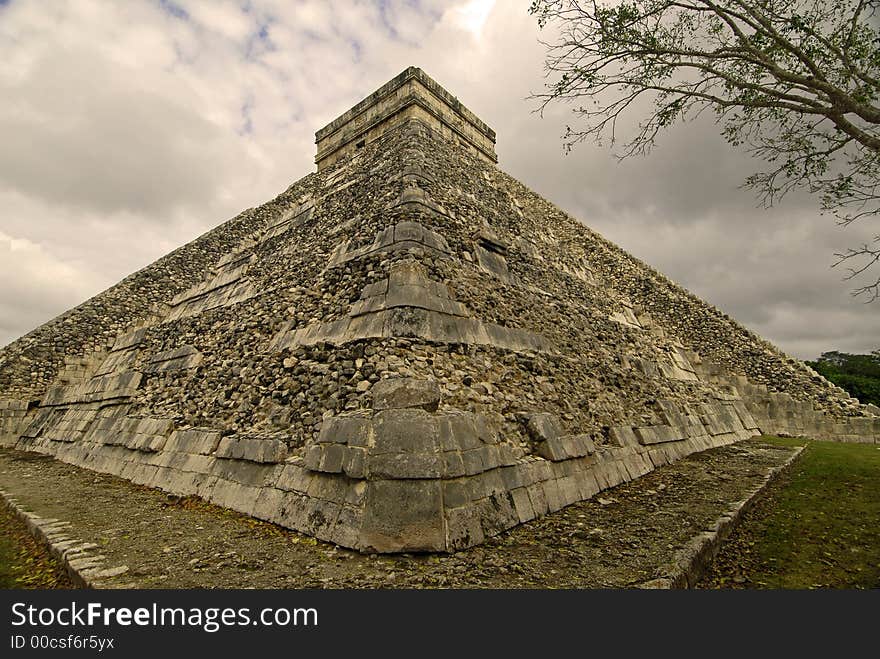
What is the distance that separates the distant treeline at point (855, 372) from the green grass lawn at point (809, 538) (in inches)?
779

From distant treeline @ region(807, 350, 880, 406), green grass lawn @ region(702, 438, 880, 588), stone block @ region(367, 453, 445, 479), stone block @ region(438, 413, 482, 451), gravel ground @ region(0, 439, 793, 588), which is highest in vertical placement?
distant treeline @ region(807, 350, 880, 406)

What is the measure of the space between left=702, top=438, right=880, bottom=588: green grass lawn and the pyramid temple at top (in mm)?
1892

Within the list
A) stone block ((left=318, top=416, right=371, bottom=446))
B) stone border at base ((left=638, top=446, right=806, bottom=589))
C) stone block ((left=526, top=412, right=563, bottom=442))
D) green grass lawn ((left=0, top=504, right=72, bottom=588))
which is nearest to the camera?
stone border at base ((left=638, top=446, right=806, bottom=589))

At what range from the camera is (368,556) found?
4.13 meters

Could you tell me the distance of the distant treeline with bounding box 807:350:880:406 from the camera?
79.8 feet

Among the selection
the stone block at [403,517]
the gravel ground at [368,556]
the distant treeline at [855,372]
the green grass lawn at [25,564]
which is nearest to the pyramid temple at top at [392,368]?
the stone block at [403,517]

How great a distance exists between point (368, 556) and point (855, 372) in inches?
2023

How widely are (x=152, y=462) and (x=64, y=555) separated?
11.8ft

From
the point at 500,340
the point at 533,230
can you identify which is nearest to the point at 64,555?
the point at 500,340

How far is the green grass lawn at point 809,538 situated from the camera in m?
4.18

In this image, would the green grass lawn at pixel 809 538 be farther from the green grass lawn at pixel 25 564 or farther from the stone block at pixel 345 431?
Answer: the green grass lawn at pixel 25 564

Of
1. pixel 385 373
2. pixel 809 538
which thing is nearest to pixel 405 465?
pixel 385 373

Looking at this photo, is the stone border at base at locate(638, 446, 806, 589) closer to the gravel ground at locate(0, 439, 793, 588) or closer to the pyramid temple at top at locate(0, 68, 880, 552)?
→ the gravel ground at locate(0, 439, 793, 588)

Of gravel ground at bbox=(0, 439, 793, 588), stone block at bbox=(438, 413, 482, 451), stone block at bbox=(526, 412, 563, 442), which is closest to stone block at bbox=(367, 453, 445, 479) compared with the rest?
stone block at bbox=(438, 413, 482, 451)
